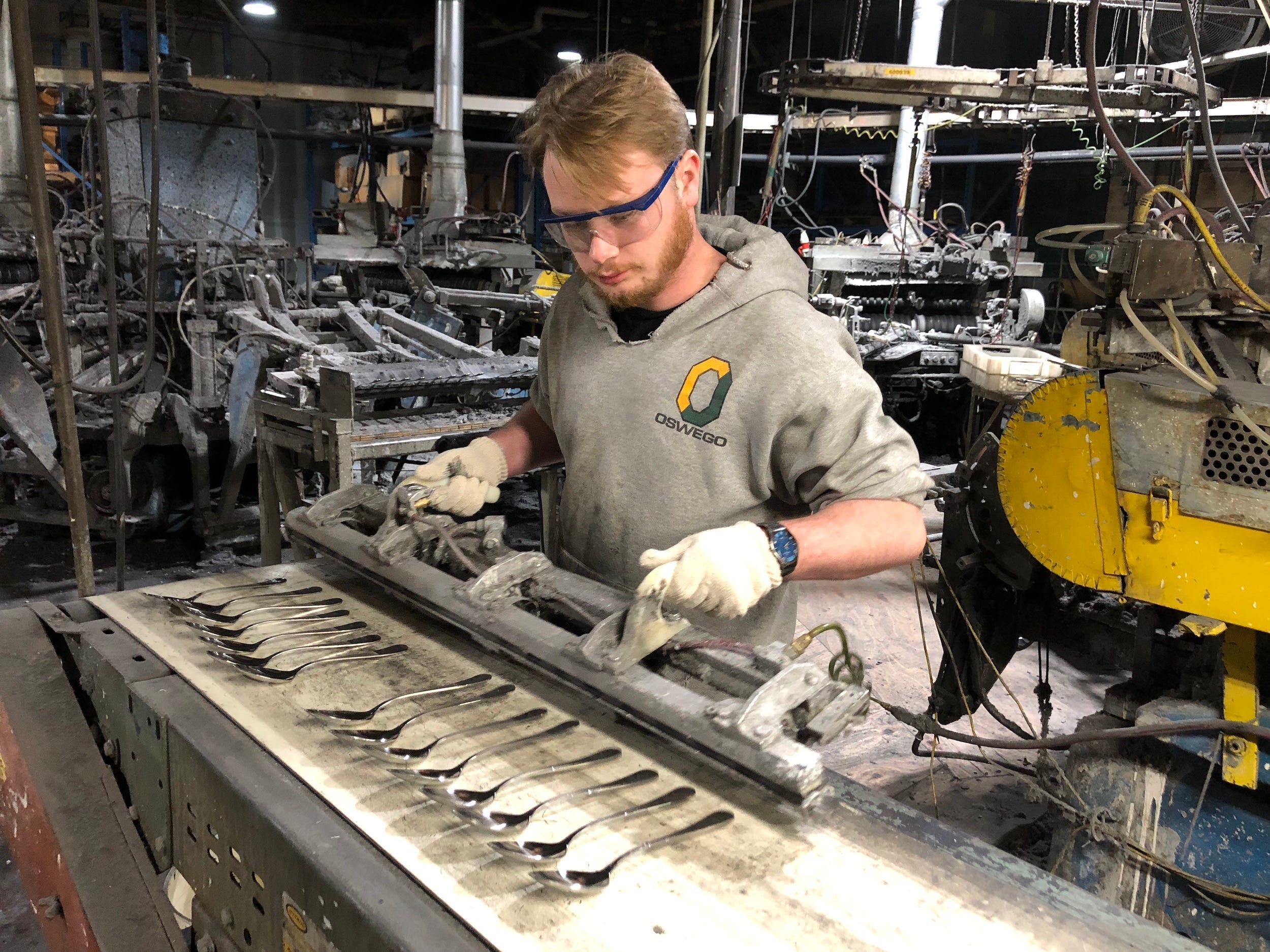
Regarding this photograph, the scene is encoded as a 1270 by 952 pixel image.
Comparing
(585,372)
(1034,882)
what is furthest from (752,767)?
(585,372)

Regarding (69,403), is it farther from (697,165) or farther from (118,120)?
(118,120)

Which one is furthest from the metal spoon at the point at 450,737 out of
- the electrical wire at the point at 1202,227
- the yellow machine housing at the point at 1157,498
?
the electrical wire at the point at 1202,227

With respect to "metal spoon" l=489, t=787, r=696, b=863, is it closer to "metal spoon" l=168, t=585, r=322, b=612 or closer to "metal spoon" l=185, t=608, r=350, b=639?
"metal spoon" l=185, t=608, r=350, b=639

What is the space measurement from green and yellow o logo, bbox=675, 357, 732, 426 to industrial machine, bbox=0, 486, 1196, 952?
1.26 feet

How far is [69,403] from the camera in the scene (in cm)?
216

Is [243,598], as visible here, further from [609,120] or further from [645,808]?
[609,120]

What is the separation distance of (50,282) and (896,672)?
3.45 metres

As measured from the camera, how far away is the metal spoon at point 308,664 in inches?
55.6

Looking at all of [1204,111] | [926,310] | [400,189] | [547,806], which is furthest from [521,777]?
[400,189]

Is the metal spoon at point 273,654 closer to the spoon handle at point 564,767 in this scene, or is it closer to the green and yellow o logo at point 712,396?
the spoon handle at point 564,767

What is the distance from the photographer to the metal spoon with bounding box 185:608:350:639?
1.56 metres

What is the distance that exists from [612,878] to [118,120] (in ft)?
25.0

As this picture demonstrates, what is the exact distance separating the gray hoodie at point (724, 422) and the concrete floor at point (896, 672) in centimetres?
141

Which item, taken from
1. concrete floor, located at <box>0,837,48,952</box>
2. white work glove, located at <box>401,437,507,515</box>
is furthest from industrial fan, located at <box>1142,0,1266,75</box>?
concrete floor, located at <box>0,837,48,952</box>
